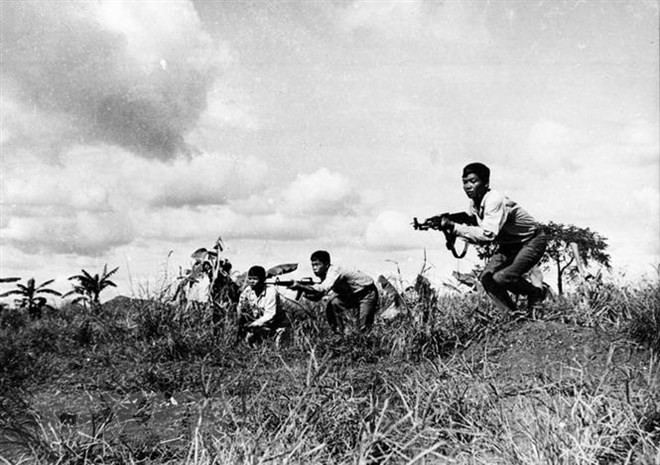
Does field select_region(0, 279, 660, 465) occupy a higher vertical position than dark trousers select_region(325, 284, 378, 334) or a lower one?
lower

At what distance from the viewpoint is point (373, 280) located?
6.88 metres

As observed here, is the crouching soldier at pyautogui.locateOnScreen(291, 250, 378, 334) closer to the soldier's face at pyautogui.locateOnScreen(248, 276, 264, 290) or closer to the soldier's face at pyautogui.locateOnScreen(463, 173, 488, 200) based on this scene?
the soldier's face at pyautogui.locateOnScreen(248, 276, 264, 290)

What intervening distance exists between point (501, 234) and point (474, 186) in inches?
19.0

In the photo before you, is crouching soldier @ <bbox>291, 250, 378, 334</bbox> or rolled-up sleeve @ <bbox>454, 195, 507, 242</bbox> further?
crouching soldier @ <bbox>291, 250, 378, 334</bbox>

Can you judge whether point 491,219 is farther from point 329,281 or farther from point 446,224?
point 329,281

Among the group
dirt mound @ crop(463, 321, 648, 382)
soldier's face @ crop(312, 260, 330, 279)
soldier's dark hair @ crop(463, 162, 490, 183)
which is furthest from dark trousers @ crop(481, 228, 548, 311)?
soldier's face @ crop(312, 260, 330, 279)

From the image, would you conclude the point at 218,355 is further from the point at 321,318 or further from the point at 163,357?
the point at 321,318

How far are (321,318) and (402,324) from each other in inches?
54.8

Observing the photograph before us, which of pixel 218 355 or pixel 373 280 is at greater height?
pixel 373 280

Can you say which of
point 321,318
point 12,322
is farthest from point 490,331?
point 12,322

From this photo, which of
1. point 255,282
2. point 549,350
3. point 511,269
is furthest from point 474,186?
point 255,282

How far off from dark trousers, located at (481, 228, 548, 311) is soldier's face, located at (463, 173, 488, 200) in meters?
0.54

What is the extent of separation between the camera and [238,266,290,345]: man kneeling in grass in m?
6.09

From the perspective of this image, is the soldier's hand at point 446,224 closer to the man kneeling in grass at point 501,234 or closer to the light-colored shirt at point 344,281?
the man kneeling in grass at point 501,234
